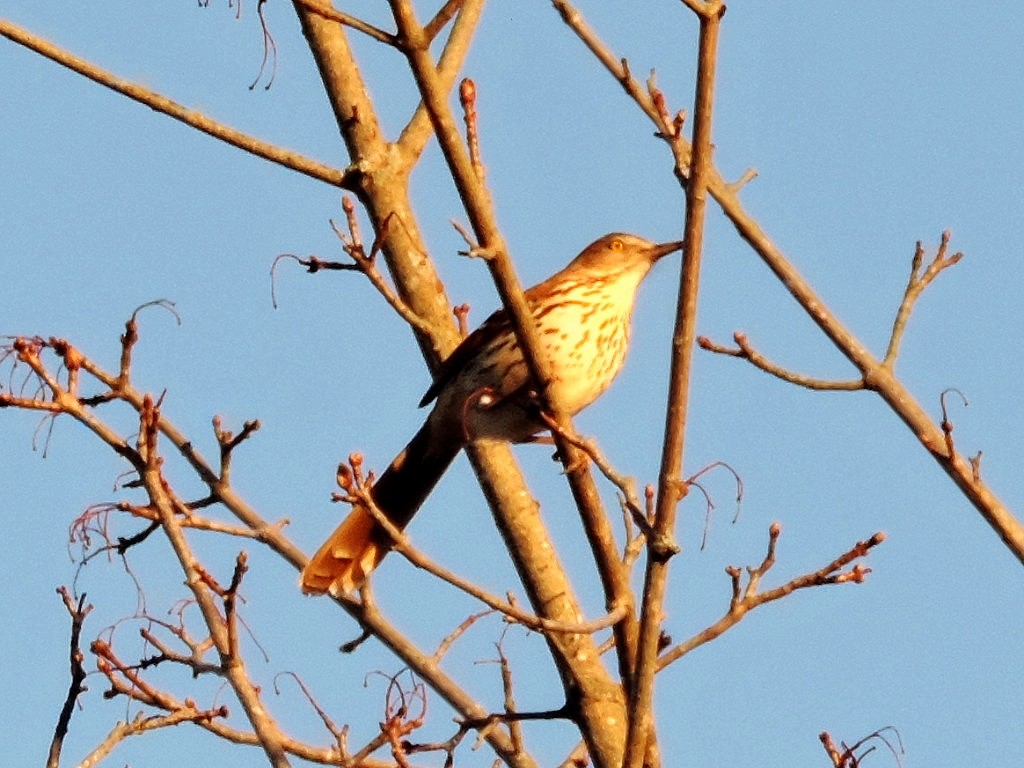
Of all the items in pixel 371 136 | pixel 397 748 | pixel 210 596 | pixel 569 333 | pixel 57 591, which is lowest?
pixel 397 748

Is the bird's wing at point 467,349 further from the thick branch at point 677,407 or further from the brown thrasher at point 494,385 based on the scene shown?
the thick branch at point 677,407

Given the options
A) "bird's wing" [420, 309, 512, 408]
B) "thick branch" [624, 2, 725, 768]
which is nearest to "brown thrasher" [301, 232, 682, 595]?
"bird's wing" [420, 309, 512, 408]

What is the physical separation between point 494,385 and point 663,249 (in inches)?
54.3

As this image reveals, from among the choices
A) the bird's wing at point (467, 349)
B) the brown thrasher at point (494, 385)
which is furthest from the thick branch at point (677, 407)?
the bird's wing at point (467, 349)

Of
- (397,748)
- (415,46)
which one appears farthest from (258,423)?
(415,46)

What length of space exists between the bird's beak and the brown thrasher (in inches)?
9.3

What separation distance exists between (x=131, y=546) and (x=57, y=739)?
32.1 inches

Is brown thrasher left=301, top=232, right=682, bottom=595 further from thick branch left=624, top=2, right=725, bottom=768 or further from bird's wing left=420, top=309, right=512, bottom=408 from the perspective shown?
thick branch left=624, top=2, right=725, bottom=768

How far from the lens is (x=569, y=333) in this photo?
567 centimetres

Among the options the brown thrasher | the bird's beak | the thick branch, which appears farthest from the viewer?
the bird's beak

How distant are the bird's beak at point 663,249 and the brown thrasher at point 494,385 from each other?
9.3 inches

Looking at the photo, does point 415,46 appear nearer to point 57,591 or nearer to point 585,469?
point 585,469

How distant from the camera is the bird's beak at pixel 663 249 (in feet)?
21.1

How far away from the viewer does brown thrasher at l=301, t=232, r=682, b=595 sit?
531cm
